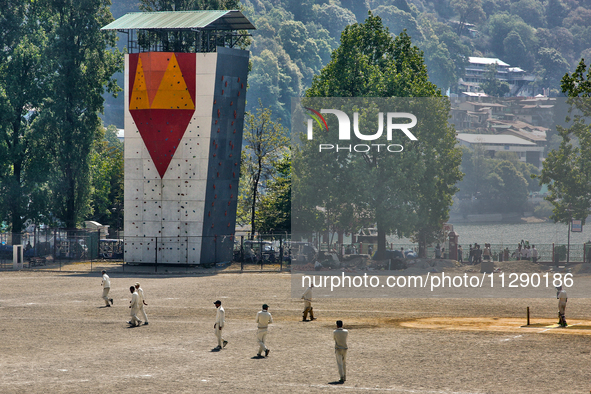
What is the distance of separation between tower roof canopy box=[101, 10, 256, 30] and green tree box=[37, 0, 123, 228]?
9344mm

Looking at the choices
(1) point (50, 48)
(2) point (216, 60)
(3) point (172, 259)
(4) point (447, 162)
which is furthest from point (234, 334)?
(1) point (50, 48)

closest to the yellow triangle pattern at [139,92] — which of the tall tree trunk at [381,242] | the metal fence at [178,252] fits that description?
the metal fence at [178,252]

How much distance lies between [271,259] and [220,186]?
28.4 ft

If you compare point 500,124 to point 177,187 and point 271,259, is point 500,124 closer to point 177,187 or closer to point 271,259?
point 271,259

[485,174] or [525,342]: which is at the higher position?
[485,174]

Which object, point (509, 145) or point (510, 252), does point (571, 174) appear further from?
point (509, 145)

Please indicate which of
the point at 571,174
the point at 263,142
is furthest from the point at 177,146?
the point at 571,174

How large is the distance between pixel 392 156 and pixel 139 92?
77.7 ft

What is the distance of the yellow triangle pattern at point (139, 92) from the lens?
Result: 56.2 m

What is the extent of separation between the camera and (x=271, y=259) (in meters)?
61.1

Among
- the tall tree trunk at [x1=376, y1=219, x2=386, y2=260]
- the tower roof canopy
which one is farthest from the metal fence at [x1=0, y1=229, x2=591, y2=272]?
the tower roof canopy

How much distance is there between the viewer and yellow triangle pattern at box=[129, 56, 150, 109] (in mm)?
56156

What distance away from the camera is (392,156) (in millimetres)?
62812

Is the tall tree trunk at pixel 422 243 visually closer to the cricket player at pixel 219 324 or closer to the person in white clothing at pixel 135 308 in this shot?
the person in white clothing at pixel 135 308
